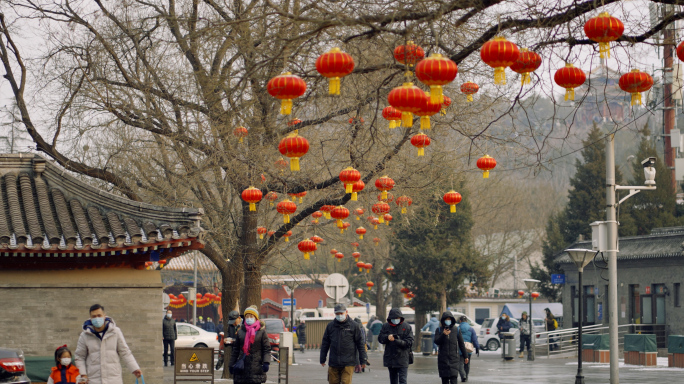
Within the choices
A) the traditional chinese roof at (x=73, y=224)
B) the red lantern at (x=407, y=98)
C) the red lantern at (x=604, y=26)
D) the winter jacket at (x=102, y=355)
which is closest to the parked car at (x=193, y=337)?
the traditional chinese roof at (x=73, y=224)

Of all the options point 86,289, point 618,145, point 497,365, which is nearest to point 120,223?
point 86,289

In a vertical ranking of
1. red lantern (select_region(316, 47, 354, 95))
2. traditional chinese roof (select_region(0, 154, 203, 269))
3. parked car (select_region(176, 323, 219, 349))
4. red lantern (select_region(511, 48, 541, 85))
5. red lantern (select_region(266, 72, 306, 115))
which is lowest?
parked car (select_region(176, 323, 219, 349))

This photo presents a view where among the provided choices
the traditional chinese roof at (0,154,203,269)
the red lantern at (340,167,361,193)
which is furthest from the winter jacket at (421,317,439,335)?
the traditional chinese roof at (0,154,203,269)

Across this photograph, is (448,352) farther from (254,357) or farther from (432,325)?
(432,325)

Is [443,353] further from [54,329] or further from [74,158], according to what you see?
[74,158]

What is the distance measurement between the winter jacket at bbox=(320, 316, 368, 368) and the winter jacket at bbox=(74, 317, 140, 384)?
428 centimetres

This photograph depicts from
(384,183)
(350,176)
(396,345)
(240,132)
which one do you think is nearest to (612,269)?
(384,183)

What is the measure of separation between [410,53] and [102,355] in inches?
201

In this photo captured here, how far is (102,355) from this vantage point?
10.2 metres

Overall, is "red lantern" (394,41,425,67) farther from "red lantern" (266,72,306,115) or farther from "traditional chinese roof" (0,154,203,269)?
"traditional chinese roof" (0,154,203,269)

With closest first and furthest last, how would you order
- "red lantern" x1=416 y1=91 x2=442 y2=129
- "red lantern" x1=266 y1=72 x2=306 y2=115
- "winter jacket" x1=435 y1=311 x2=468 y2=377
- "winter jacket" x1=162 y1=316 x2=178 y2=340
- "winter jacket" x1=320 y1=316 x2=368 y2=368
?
"red lantern" x1=416 y1=91 x2=442 y2=129, "red lantern" x1=266 y1=72 x2=306 y2=115, "winter jacket" x1=320 y1=316 x2=368 y2=368, "winter jacket" x1=435 y1=311 x2=468 y2=377, "winter jacket" x1=162 y1=316 x2=178 y2=340

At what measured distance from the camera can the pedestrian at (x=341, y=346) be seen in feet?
46.0

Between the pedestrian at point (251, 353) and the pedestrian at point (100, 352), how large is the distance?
7.90 ft

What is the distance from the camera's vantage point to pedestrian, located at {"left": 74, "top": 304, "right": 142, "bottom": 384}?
10.2m
